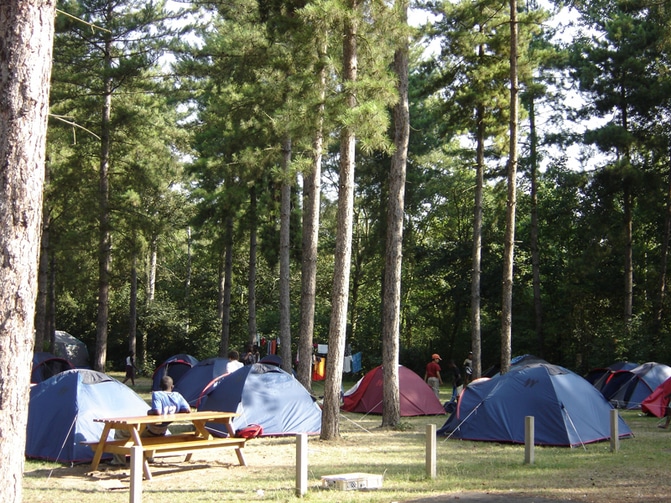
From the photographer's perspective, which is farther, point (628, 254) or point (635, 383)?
point (628, 254)

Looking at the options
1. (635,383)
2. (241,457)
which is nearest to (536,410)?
(241,457)

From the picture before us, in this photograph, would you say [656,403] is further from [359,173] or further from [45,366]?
[359,173]

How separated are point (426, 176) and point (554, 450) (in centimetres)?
2204

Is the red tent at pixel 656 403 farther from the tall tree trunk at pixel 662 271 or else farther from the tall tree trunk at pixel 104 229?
the tall tree trunk at pixel 104 229

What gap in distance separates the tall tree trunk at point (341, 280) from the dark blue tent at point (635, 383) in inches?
407

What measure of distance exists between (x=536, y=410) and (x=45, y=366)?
14.0 meters

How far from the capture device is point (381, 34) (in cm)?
1339

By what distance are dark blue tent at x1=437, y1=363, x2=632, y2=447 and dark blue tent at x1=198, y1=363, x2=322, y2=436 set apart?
2.58 meters

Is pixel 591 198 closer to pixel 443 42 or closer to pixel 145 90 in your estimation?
pixel 443 42

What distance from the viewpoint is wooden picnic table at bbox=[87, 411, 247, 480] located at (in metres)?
9.58

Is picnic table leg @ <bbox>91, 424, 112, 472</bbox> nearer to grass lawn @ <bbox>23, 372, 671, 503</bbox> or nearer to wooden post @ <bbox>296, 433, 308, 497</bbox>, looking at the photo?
grass lawn @ <bbox>23, 372, 671, 503</bbox>

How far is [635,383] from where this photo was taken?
19.9 meters

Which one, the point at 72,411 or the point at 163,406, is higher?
the point at 163,406

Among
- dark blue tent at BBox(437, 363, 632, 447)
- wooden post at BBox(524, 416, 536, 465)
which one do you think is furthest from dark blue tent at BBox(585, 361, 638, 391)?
wooden post at BBox(524, 416, 536, 465)
